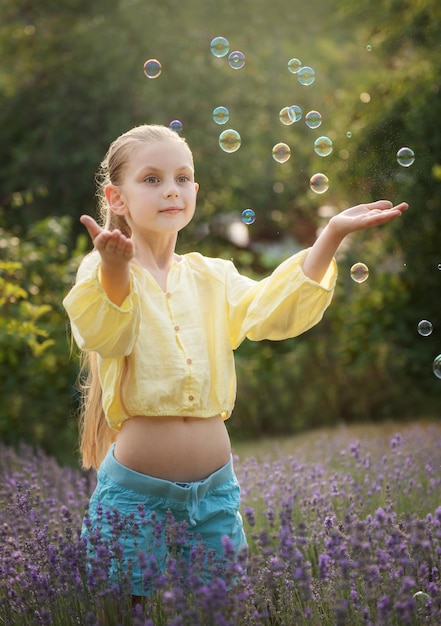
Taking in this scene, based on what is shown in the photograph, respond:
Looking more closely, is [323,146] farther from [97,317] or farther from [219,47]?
[97,317]

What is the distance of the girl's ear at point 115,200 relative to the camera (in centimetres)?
276

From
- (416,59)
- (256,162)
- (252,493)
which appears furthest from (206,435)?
(256,162)

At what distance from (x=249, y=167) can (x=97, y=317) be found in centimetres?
988

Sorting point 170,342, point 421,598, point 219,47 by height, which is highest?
point 219,47

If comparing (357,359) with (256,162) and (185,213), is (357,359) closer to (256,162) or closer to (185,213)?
(256,162)

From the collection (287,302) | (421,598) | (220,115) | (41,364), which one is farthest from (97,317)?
(41,364)

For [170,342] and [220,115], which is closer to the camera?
[170,342]

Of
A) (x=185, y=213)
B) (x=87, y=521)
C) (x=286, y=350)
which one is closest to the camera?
(x=87, y=521)

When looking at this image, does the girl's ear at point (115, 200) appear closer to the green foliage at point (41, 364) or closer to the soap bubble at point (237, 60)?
the soap bubble at point (237, 60)

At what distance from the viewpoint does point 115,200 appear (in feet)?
9.14

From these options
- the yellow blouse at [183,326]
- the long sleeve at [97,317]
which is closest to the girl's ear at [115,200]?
the yellow blouse at [183,326]

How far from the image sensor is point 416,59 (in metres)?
9.36

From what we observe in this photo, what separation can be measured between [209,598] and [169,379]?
0.74 meters

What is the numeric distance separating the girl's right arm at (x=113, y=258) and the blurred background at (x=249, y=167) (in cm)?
393
